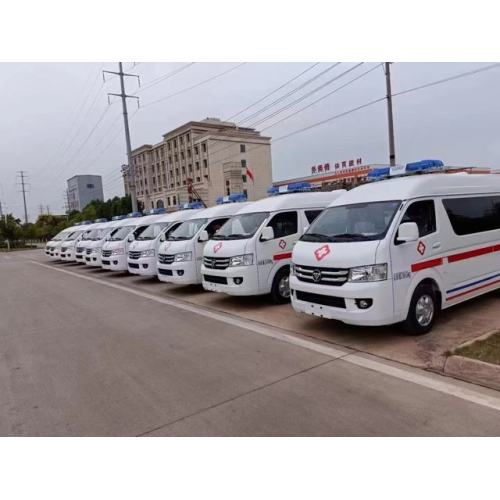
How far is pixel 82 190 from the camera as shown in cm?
10588

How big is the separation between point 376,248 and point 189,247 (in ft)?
18.6

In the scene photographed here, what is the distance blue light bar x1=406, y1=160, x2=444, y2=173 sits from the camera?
7180 millimetres

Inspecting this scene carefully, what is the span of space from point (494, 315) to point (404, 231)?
2.50 meters

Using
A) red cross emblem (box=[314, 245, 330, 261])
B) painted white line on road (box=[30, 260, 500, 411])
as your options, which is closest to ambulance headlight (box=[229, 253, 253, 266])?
painted white line on road (box=[30, 260, 500, 411])

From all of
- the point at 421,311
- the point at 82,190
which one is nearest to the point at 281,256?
the point at 421,311

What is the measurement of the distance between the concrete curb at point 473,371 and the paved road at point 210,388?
6.7 inches

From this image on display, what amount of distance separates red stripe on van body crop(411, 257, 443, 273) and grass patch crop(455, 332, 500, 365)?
1199mm

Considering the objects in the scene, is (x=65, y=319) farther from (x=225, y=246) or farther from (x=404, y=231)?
(x=404, y=231)

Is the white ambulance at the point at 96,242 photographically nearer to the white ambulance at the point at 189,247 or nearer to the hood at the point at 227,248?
the white ambulance at the point at 189,247

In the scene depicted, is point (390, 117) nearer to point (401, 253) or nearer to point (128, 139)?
point (401, 253)

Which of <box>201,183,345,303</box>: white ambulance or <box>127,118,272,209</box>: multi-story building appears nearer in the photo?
<box>201,183,345,303</box>: white ambulance

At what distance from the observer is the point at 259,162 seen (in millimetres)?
84375

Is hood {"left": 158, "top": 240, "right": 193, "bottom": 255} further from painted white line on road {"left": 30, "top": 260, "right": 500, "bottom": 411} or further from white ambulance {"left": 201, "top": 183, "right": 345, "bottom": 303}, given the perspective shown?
painted white line on road {"left": 30, "top": 260, "right": 500, "bottom": 411}

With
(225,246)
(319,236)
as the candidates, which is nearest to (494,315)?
(319,236)
